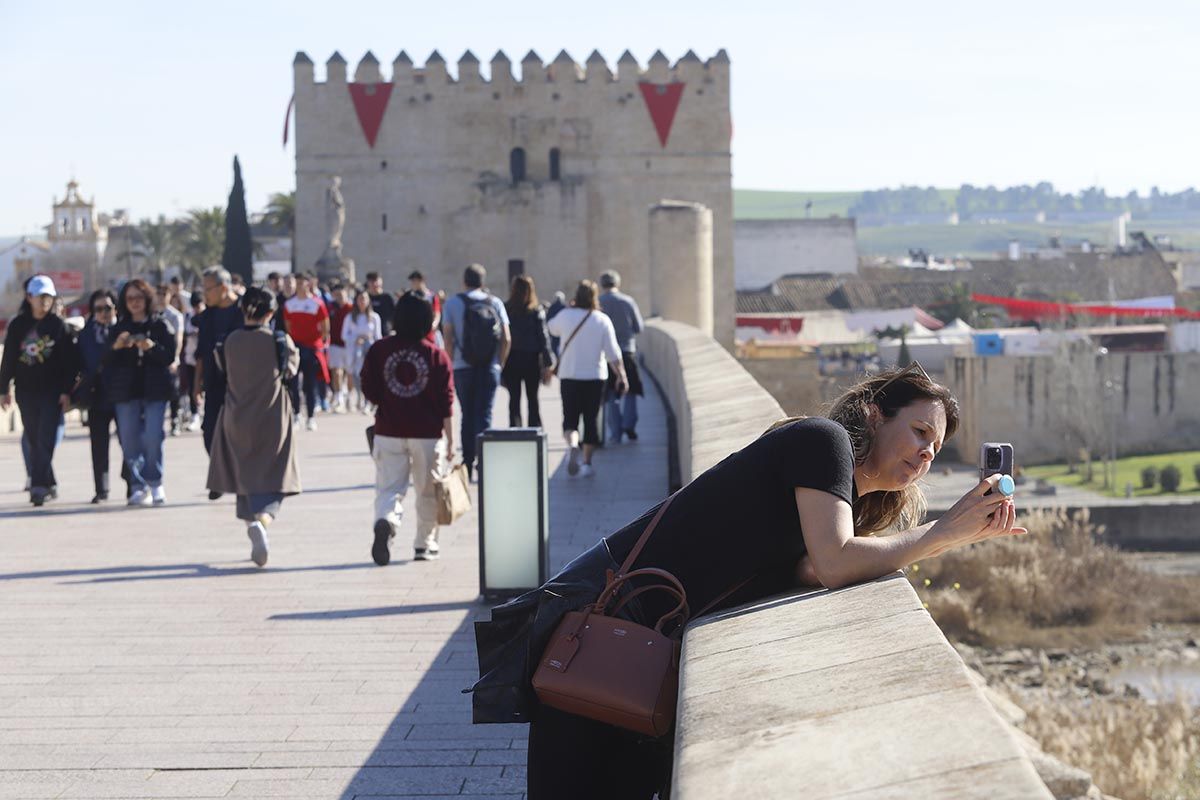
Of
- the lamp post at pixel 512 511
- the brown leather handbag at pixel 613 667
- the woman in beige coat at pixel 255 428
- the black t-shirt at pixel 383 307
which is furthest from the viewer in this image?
the black t-shirt at pixel 383 307

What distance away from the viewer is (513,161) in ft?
202

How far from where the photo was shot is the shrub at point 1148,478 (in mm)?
52375

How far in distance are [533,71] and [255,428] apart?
176ft

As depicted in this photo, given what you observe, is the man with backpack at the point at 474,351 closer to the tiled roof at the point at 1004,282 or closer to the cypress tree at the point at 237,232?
the cypress tree at the point at 237,232

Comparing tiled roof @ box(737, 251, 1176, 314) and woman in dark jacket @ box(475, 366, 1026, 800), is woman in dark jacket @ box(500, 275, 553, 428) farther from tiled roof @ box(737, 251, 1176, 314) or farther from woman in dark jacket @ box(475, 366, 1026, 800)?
tiled roof @ box(737, 251, 1176, 314)

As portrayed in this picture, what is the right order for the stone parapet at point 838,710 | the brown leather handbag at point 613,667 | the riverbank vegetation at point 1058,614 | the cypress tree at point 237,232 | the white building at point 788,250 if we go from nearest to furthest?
1. the stone parapet at point 838,710
2. the brown leather handbag at point 613,667
3. the riverbank vegetation at point 1058,614
4. the cypress tree at point 237,232
5. the white building at point 788,250

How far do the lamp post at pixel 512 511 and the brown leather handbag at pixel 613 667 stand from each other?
412cm

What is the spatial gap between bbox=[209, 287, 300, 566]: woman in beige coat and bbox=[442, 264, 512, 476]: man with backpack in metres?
2.64

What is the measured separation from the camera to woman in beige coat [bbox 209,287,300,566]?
8.78m

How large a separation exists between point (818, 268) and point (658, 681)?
324 ft

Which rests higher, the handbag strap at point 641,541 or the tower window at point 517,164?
the tower window at point 517,164

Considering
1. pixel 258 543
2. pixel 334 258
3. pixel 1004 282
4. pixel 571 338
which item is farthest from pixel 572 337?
pixel 1004 282

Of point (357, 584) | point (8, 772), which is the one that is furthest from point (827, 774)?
point (357, 584)

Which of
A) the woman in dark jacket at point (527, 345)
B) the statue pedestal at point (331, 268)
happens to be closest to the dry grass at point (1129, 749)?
the woman in dark jacket at point (527, 345)
